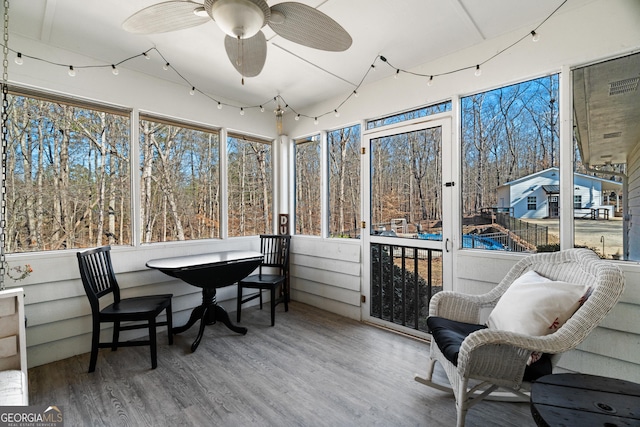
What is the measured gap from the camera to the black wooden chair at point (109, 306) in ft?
7.27

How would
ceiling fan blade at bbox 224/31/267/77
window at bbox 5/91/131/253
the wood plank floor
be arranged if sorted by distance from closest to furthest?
1. ceiling fan blade at bbox 224/31/267/77
2. the wood plank floor
3. window at bbox 5/91/131/253

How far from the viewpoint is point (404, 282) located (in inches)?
118

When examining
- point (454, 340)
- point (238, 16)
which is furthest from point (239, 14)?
point (454, 340)

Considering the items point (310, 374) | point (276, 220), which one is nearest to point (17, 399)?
point (310, 374)

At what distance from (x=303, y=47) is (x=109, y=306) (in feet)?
8.57

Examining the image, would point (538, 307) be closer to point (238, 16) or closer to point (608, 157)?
point (608, 157)

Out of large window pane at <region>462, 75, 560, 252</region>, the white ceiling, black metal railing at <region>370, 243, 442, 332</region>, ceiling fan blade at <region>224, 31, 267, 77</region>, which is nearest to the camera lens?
ceiling fan blade at <region>224, 31, 267, 77</region>

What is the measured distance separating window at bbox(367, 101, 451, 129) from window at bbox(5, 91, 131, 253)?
249 cm

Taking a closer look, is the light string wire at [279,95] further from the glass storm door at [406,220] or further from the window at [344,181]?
the glass storm door at [406,220]

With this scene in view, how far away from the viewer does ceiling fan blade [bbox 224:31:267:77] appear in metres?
1.63

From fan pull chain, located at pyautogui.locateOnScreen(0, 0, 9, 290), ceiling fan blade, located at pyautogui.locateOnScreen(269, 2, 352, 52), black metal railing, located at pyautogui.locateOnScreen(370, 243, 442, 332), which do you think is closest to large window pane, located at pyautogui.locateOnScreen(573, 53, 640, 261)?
black metal railing, located at pyautogui.locateOnScreen(370, 243, 442, 332)

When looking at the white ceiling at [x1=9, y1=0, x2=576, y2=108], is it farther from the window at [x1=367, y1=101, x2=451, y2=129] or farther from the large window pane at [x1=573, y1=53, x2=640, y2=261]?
the large window pane at [x1=573, y1=53, x2=640, y2=261]

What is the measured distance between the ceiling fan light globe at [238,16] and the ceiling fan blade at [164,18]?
0.12 m

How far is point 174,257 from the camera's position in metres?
3.02
